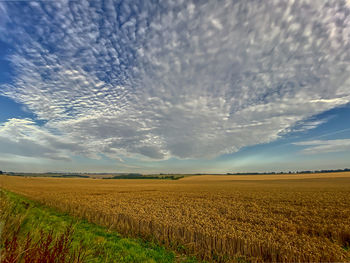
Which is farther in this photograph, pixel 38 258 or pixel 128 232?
pixel 128 232

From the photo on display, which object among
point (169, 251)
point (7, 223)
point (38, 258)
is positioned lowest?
point (169, 251)

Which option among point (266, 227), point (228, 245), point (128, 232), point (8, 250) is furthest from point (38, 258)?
point (266, 227)

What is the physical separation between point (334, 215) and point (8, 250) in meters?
22.0

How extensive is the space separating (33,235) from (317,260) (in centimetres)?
1040

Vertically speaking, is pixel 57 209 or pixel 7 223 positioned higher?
pixel 7 223

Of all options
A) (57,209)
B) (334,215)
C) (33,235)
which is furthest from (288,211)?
(57,209)

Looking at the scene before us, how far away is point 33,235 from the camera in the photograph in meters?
3.44

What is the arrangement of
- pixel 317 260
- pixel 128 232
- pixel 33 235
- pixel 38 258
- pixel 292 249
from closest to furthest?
pixel 38 258
pixel 33 235
pixel 317 260
pixel 292 249
pixel 128 232

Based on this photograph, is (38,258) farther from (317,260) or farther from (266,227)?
(266,227)

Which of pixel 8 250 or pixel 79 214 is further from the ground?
pixel 8 250

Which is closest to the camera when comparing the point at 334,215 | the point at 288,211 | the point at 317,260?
the point at 317,260

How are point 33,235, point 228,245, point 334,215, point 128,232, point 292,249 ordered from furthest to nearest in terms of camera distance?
point 334,215, point 128,232, point 228,245, point 292,249, point 33,235

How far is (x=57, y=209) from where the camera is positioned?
1977 centimetres

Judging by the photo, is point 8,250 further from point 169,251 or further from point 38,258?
point 169,251
